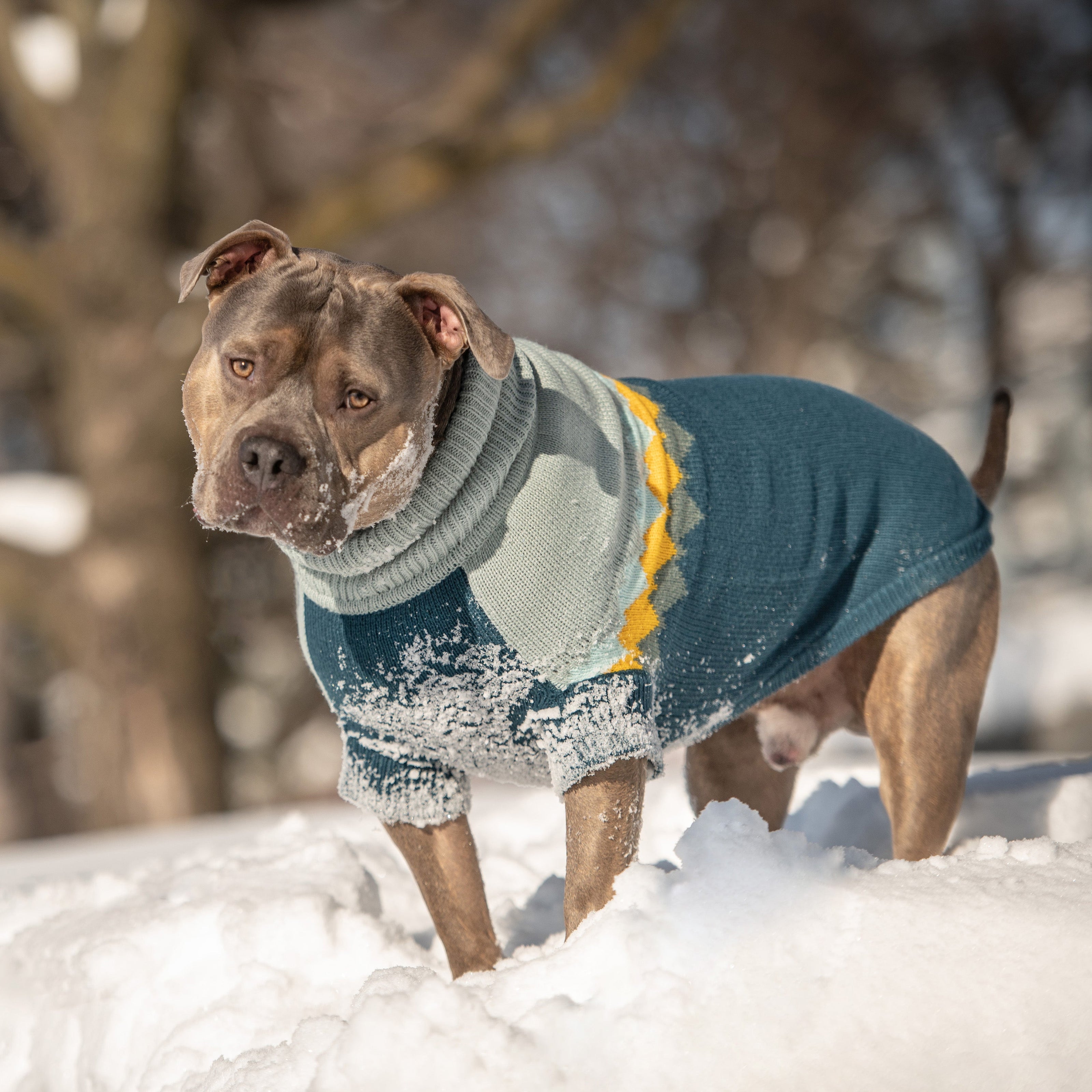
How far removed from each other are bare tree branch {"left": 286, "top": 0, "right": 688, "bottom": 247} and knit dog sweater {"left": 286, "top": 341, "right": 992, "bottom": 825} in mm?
5414

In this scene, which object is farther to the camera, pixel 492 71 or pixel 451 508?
pixel 492 71

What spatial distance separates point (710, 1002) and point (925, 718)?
1407mm

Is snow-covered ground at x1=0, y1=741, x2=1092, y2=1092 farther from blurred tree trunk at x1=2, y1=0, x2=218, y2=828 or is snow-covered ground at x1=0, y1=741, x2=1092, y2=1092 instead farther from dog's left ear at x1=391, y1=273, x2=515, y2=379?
blurred tree trunk at x1=2, y1=0, x2=218, y2=828

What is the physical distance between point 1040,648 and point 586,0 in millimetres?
Answer: 8373

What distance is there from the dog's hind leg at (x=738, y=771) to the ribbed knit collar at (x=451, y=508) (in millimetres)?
1483

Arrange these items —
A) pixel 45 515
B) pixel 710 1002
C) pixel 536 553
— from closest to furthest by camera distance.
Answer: pixel 710 1002, pixel 536 553, pixel 45 515

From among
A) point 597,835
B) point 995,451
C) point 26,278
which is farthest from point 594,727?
point 26,278

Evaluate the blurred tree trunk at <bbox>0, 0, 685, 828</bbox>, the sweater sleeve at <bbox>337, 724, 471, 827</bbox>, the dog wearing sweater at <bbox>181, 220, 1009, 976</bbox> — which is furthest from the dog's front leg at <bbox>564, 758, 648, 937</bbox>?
the blurred tree trunk at <bbox>0, 0, 685, 828</bbox>

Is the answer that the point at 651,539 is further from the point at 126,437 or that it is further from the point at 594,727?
the point at 126,437

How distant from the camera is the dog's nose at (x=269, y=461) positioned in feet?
7.99

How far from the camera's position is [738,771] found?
3.76 metres

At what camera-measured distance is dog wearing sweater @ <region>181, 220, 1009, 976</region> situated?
2539 millimetres

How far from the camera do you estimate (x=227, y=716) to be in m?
11.2

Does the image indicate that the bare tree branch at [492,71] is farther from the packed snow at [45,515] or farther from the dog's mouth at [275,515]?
the dog's mouth at [275,515]
